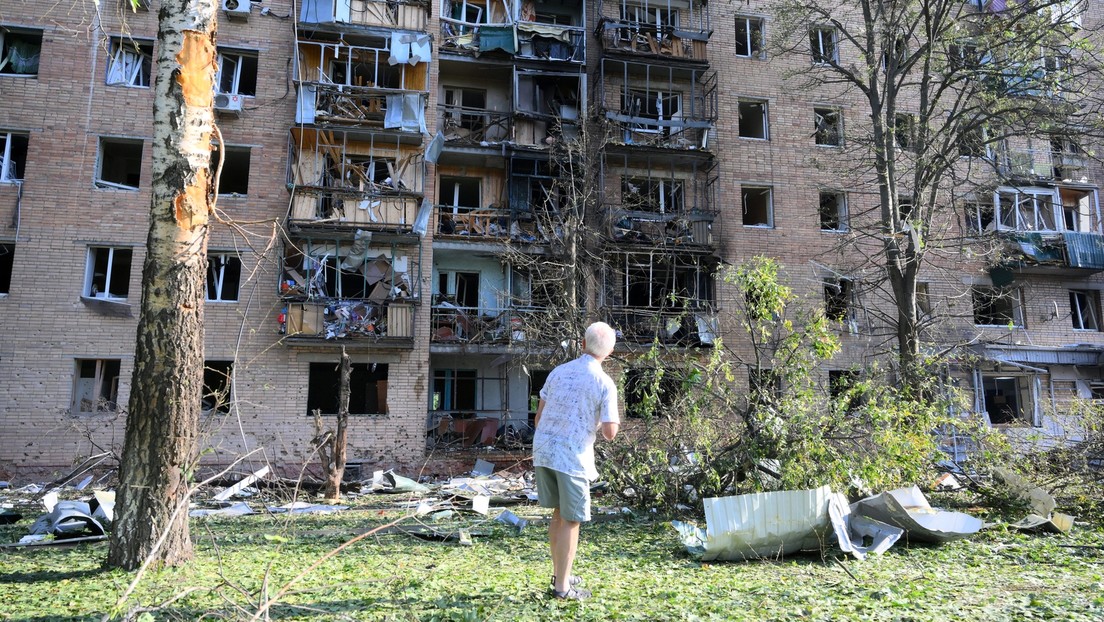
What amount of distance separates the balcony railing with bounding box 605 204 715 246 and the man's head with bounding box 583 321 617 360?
15519 millimetres

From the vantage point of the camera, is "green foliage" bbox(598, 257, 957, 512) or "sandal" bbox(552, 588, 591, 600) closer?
"sandal" bbox(552, 588, 591, 600)

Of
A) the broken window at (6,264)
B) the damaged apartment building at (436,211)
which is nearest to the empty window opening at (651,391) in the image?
the damaged apartment building at (436,211)

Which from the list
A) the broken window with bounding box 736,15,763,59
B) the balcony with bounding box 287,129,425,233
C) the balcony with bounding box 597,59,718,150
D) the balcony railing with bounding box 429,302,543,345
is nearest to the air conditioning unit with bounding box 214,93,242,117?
the balcony with bounding box 287,129,425,233

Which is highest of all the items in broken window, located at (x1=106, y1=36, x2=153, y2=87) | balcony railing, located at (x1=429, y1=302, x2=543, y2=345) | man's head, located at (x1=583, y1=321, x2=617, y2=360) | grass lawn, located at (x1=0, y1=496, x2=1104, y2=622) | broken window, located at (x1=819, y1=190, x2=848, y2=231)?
broken window, located at (x1=106, y1=36, x2=153, y2=87)

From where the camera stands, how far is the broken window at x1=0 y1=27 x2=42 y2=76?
19.0 m

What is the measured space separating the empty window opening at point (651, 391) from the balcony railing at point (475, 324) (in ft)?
31.2

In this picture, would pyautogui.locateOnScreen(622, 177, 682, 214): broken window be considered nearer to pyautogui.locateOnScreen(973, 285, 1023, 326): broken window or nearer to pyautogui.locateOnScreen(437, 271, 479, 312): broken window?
pyautogui.locateOnScreen(437, 271, 479, 312): broken window

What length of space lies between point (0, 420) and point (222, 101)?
1003 cm

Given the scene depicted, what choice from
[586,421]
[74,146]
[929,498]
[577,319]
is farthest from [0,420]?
[929,498]

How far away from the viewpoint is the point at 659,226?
20.9m

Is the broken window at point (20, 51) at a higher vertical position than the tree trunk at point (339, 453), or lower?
higher

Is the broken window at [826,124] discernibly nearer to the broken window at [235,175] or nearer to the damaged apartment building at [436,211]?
the damaged apartment building at [436,211]

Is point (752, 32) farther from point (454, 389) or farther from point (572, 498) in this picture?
point (572, 498)

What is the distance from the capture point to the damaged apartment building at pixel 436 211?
18.1m
